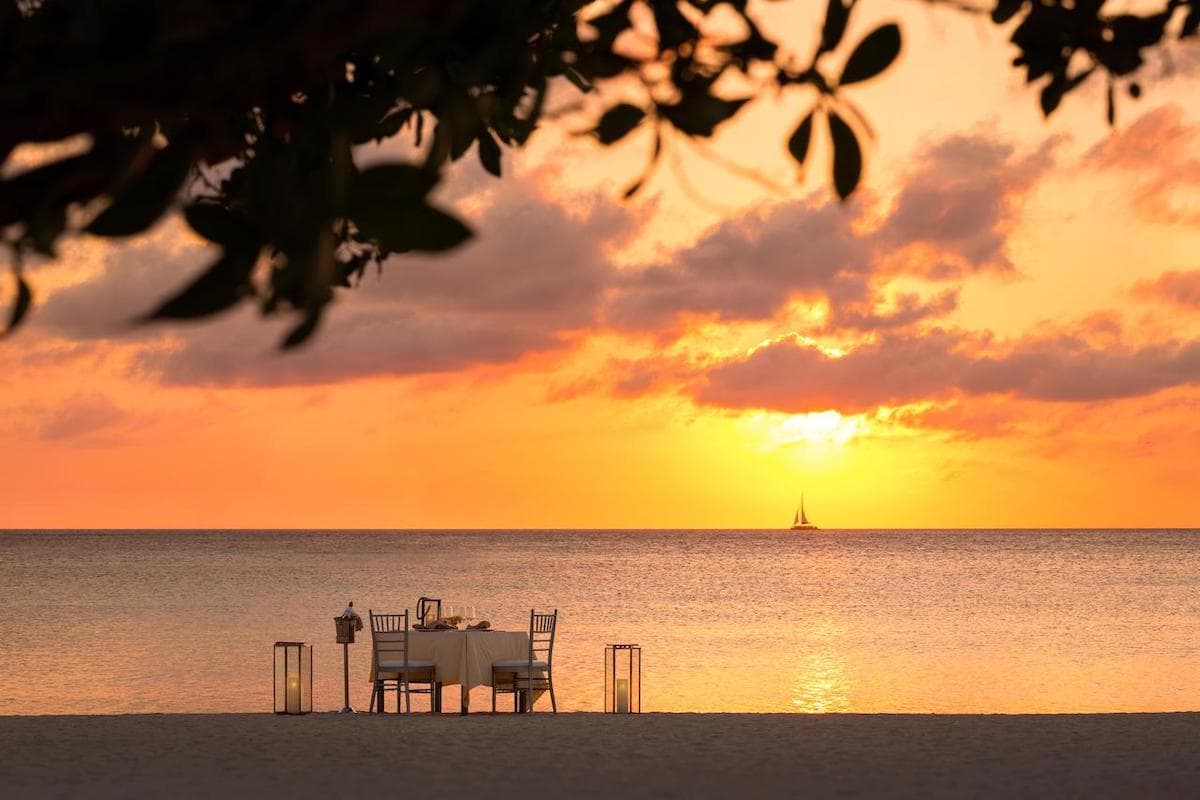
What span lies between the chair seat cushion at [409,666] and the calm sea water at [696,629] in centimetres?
433

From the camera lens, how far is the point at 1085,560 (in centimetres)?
6619

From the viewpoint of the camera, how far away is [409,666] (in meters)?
11.8

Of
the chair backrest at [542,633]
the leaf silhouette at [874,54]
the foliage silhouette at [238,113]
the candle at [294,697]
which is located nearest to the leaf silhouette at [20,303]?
the foliage silhouette at [238,113]

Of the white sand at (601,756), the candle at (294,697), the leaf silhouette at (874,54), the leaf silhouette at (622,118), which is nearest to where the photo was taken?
the leaf silhouette at (874,54)

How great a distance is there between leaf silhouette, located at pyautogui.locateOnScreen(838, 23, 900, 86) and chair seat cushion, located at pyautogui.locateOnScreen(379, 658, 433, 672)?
433 inches

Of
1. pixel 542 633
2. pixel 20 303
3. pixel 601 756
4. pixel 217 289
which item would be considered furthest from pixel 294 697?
pixel 217 289

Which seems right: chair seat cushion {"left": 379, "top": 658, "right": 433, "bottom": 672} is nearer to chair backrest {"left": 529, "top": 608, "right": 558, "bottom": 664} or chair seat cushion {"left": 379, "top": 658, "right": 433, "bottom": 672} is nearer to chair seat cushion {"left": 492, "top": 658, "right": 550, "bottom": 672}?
chair seat cushion {"left": 492, "top": 658, "right": 550, "bottom": 672}

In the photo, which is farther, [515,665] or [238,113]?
[515,665]

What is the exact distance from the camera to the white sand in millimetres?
6789

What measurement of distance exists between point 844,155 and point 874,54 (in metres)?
0.11

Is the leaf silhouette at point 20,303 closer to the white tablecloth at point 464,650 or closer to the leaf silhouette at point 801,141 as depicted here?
the leaf silhouette at point 801,141

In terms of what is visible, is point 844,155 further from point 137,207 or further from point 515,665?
point 515,665

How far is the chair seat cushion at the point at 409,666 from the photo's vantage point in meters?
11.7

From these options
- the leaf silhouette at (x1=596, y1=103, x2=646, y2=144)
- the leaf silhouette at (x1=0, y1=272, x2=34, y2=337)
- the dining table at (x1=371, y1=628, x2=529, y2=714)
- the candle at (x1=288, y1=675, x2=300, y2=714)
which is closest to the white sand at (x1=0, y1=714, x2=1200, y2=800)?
the candle at (x1=288, y1=675, x2=300, y2=714)
